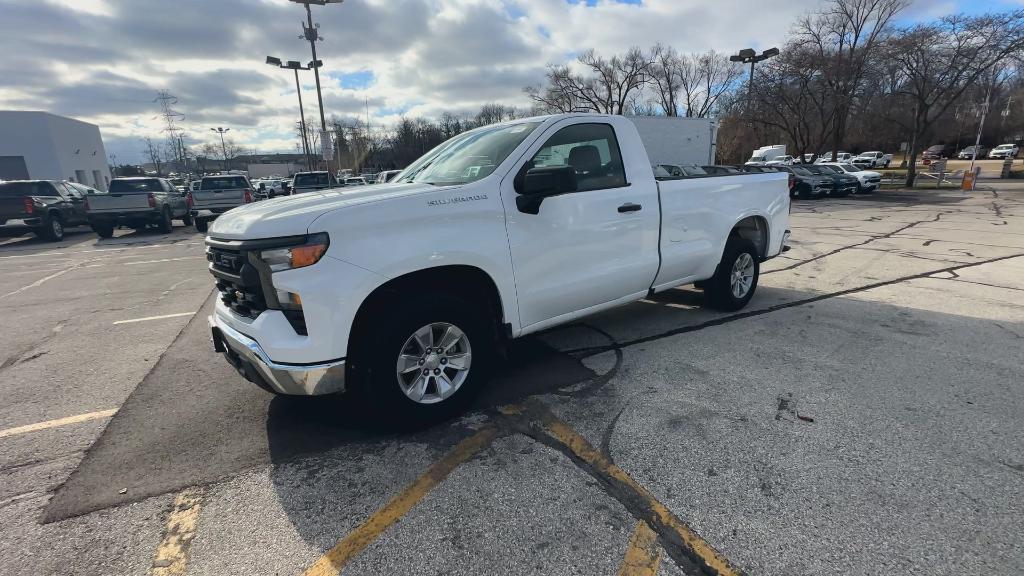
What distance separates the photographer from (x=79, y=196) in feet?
55.9

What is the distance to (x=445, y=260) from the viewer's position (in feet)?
9.82

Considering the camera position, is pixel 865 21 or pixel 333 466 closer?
pixel 333 466

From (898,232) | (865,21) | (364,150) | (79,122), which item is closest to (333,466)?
(898,232)

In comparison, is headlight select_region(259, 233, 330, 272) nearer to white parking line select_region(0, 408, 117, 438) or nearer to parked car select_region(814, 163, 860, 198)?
white parking line select_region(0, 408, 117, 438)

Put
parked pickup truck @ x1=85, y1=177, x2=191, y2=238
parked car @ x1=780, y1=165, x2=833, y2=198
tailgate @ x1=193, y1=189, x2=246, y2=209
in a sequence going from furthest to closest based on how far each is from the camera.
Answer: parked car @ x1=780, y1=165, x2=833, y2=198 → tailgate @ x1=193, y1=189, x2=246, y2=209 → parked pickup truck @ x1=85, y1=177, x2=191, y2=238

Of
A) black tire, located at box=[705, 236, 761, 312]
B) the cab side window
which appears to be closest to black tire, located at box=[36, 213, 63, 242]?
the cab side window

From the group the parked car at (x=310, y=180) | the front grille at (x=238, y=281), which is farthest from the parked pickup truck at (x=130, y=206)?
the front grille at (x=238, y=281)

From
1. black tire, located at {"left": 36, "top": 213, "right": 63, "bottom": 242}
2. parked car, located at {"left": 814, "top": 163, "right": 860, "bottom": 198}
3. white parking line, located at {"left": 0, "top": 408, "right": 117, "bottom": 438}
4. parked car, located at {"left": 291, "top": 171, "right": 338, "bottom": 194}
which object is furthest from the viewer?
parked car, located at {"left": 814, "top": 163, "right": 860, "bottom": 198}

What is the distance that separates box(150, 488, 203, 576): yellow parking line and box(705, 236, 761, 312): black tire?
16.0 ft

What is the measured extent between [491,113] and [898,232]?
68.1 meters

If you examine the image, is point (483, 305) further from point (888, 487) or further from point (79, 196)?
point (79, 196)

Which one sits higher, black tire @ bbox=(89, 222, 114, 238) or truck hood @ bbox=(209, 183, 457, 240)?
truck hood @ bbox=(209, 183, 457, 240)

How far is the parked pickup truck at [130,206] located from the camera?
14.7m

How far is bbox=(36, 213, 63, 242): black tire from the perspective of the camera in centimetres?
1484
